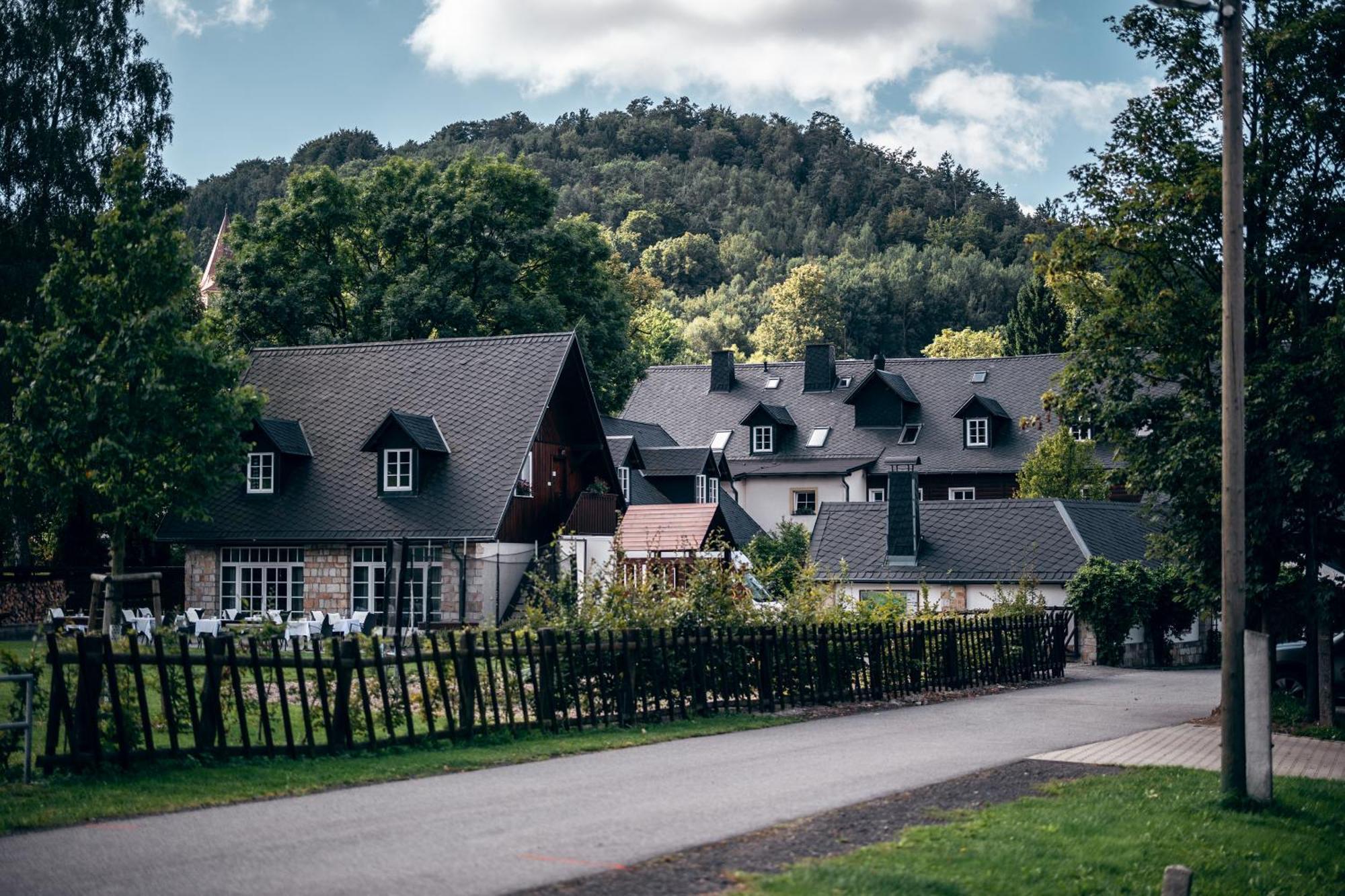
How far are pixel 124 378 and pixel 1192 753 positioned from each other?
25660 mm

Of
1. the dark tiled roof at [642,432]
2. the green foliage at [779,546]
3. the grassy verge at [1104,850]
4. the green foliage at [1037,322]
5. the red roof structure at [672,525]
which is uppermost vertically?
the green foliage at [1037,322]

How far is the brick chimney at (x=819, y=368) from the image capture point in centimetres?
6856

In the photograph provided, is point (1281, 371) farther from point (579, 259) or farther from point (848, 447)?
point (848, 447)

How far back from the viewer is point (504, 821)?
38.1 ft

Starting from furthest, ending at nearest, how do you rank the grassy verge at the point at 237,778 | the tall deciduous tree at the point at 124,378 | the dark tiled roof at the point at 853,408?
the dark tiled roof at the point at 853,408 < the tall deciduous tree at the point at 124,378 < the grassy verge at the point at 237,778

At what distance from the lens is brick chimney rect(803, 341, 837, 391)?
225 ft

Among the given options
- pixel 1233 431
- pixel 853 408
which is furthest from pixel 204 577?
pixel 853 408

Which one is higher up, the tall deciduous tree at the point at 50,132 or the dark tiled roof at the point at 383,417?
the tall deciduous tree at the point at 50,132

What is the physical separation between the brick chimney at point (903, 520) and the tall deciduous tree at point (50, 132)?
74.8ft

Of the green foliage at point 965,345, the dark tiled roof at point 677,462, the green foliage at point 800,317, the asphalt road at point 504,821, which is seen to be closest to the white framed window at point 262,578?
the dark tiled roof at point 677,462

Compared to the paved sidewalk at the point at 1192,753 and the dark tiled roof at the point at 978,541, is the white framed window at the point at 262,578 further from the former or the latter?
the paved sidewalk at the point at 1192,753

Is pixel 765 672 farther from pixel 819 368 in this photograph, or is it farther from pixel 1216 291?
pixel 819 368

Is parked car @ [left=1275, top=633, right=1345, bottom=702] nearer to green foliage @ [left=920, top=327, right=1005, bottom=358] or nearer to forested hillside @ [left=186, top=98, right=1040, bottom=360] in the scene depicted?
forested hillside @ [left=186, top=98, right=1040, bottom=360]

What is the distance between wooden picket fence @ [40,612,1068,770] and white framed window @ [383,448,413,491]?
16465 mm
